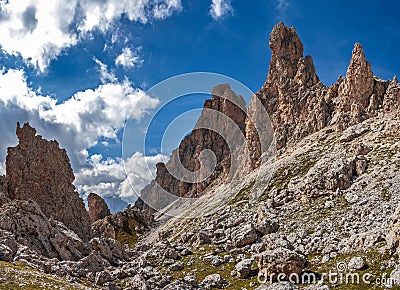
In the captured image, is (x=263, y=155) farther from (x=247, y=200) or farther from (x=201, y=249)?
(x=201, y=249)

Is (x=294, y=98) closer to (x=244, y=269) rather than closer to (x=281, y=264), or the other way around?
(x=244, y=269)

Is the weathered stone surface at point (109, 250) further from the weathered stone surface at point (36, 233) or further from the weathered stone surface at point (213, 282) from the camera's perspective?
the weathered stone surface at point (213, 282)

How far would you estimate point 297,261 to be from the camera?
179 ft

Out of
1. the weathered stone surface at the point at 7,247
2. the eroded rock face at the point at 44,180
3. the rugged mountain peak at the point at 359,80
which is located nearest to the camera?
the weathered stone surface at the point at 7,247

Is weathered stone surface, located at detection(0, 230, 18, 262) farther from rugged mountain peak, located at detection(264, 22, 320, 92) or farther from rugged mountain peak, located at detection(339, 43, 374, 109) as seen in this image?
rugged mountain peak, located at detection(264, 22, 320, 92)

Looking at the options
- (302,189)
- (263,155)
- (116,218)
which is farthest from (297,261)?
(116,218)

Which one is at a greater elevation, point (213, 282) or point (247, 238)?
point (247, 238)

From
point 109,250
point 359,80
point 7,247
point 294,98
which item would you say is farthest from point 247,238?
point 294,98

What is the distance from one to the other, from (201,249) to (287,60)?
458 ft

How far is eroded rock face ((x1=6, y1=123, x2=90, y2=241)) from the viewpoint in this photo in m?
107

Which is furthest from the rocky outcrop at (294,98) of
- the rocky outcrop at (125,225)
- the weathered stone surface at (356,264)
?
the weathered stone surface at (356,264)

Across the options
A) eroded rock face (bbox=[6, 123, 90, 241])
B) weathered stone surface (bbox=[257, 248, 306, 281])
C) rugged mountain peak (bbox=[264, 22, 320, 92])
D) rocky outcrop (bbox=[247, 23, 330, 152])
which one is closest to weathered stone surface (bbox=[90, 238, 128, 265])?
eroded rock face (bbox=[6, 123, 90, 241])

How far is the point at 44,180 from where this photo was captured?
11231 centimetres

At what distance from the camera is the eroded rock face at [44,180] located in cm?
10738
